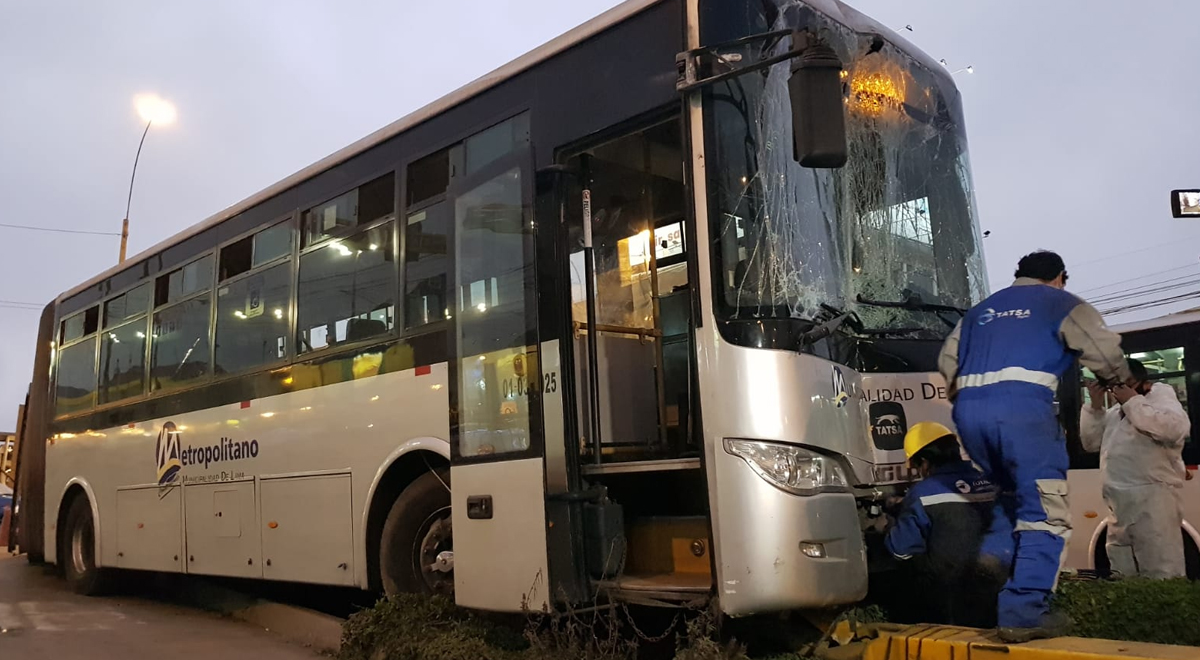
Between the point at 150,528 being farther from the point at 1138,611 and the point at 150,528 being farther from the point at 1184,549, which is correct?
the point at 1184,549

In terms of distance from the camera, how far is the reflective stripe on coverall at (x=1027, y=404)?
386 cm

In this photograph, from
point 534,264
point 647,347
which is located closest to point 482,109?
point 534,264

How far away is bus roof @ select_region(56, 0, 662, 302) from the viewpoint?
17.0ft

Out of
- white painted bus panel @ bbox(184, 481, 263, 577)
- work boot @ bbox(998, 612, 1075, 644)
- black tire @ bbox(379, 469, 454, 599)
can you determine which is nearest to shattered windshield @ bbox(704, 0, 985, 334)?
work boot @ bbox(998, 612, 1075, 644)

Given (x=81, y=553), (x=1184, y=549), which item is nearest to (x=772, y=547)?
(x=1184, y=549)

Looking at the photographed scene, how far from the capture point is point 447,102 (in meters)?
6.24

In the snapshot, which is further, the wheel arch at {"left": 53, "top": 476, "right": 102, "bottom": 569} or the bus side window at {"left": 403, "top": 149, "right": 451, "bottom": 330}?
the wheel arch at {"left": 53, "top": 476, "right": 102, "bottom": 569}

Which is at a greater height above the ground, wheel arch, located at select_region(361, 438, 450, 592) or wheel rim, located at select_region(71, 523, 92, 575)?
wheel arch, located at select_region(361, 438, 450, 592)

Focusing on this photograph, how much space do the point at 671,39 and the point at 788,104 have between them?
2.16ft

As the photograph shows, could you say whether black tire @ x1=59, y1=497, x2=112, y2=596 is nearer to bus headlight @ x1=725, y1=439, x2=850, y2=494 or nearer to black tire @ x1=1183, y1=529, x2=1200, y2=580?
bus headlight @ x1=725, y1=439, x2=850, y2=494

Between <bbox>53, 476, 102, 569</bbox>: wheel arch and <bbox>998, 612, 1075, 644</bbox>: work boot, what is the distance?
30.6 ft

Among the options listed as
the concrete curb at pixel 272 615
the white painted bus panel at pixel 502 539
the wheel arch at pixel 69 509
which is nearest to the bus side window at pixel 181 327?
the wheel arch at pixel 69 509

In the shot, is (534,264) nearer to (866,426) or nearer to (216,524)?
(866,426)

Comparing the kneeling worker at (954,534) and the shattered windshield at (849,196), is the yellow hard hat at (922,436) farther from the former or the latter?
the shattered windshield at (849,196)
